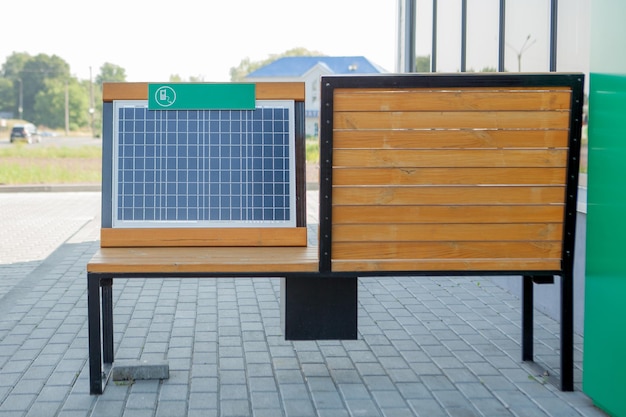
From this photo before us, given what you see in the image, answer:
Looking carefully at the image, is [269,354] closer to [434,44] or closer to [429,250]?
[429,250]

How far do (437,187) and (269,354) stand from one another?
163cm

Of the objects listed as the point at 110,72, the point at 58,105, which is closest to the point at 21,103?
the point at 58,105

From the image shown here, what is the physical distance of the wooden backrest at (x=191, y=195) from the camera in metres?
5.23

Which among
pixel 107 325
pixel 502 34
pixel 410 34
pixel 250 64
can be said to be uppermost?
pixel 250 64

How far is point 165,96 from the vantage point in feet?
17.5

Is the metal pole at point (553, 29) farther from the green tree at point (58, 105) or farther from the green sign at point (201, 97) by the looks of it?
the green tree at point (58, 105)

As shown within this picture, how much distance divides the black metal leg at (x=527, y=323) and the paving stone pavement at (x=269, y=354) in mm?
82

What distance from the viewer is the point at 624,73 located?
4277 millimetres

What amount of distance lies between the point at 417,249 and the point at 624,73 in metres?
1.31

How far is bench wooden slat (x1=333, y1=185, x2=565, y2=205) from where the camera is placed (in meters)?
4.78

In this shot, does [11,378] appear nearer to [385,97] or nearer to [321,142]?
[321,142]

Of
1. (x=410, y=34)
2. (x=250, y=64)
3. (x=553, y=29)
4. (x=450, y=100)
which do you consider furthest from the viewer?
(x=250, y=64)

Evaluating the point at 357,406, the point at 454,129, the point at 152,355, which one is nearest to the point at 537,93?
the point at 454,129

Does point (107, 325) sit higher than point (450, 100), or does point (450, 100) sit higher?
point (450, 100)
